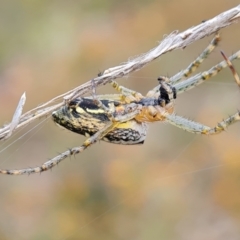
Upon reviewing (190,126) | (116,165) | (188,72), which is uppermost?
(116,165)

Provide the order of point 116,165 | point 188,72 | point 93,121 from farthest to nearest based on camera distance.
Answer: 1. point 116,165
2. point 188,72
3. point 93,121

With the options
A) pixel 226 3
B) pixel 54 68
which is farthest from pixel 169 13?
pixel 54 68

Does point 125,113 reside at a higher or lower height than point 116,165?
lower

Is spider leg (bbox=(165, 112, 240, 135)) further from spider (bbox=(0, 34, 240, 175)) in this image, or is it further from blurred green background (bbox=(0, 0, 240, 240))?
blurred green background (bbox=(0, 0, 240, 240))

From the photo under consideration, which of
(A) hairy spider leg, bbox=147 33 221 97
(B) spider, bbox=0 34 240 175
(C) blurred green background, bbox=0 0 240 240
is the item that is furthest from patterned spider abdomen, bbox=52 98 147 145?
(C) blurred green background, bbox=0 0 240 240

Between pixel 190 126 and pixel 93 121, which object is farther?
pixel 190 126

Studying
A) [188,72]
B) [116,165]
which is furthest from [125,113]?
[116,165]

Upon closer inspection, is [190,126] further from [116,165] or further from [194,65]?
[116,165]

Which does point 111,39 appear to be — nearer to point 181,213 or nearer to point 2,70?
point 2,70
